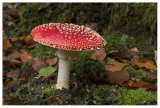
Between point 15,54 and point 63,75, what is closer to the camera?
point 63,75

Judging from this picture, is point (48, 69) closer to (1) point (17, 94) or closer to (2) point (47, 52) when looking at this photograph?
(1) point (17, 94)

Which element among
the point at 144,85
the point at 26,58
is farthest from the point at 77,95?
the point at 26,58

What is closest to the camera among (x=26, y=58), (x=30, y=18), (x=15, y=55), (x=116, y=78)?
(x=116, y=78)

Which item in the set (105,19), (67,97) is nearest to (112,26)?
(105,19)

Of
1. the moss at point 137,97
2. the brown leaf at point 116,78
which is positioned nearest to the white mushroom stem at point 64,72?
the brown leaf at point 116,78

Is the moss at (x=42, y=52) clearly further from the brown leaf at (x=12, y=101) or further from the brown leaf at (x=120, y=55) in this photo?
the brown leaf at (x=12, y=101)

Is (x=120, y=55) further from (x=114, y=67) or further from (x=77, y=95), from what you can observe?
(x=77, y=95)
